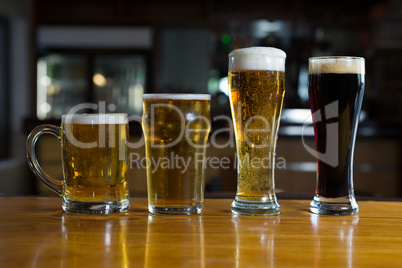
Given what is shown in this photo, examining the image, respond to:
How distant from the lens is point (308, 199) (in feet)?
3.16

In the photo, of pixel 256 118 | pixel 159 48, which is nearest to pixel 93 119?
pixel 256 118

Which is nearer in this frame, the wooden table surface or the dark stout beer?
the wooden table surface

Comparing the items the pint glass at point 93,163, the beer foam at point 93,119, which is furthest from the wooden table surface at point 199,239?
the beer foam at point 93,119

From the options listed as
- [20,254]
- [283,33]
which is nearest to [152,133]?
[20,254]

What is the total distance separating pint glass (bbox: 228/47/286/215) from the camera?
799 mm

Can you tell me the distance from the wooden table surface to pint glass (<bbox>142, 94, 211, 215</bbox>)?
0.11 ft

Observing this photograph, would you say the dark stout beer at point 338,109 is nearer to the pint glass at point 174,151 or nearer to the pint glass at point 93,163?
the pint glass at point 174,151

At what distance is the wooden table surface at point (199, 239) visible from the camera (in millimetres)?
532

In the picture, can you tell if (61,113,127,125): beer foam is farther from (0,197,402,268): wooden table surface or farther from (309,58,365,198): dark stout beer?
(309,58,365,198): dark stout beer

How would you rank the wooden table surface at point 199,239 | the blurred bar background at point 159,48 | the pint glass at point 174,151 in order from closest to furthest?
the wooden table surface at point 199,239 → the pint glass at point 174,151 → the blurred bar background at point 159,48

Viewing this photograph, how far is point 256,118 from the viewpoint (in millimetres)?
805

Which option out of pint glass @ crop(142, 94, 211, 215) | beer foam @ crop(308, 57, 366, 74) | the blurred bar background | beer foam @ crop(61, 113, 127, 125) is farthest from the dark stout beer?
the blurred bar background

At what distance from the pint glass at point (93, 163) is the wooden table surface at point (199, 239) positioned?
0.03 metres

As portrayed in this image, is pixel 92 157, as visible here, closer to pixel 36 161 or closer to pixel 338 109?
pixel 36 161
